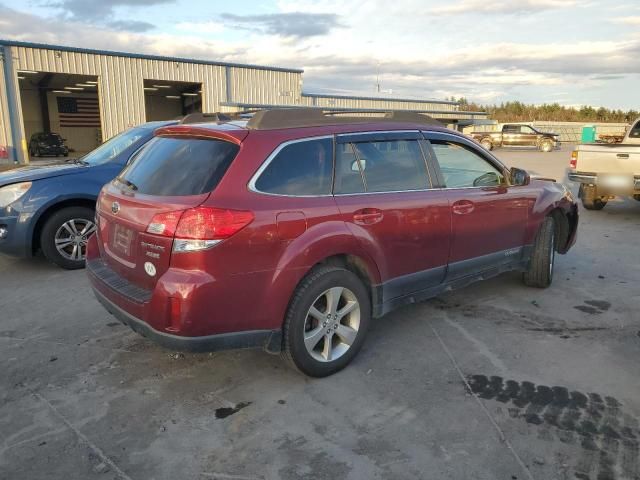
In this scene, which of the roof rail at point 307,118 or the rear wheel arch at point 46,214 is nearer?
the roof rail at point 307,118

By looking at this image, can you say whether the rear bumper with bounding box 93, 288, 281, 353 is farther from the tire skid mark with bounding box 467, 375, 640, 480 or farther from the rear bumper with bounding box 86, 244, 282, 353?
the tire skid mark with bounding box 467, 375, 640, 480

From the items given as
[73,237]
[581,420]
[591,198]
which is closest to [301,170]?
[581,420]

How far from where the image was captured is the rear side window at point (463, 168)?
4.27 meters

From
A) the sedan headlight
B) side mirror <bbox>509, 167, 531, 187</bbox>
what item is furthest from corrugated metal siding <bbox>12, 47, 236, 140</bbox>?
side mirror <bbox>509, 167, 531, 187</bbox>

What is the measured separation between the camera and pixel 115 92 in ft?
77.5

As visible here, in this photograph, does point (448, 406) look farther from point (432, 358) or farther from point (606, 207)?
point (606, 207)

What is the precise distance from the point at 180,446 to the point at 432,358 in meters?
1.89

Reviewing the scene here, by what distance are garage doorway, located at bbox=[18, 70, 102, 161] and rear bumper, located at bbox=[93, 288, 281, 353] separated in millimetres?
29686

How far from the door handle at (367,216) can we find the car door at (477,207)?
0.82 metres

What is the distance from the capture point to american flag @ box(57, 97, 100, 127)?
34750 mm

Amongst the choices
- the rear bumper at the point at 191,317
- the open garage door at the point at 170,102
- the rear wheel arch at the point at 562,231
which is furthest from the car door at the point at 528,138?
the rear bumper at the point at 191,317

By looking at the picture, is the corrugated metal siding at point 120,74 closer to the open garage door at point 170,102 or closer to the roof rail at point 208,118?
the open garage door at point 170,102

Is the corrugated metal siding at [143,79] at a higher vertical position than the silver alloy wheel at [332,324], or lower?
higher

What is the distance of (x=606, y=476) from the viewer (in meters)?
2.54
